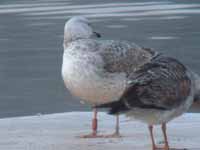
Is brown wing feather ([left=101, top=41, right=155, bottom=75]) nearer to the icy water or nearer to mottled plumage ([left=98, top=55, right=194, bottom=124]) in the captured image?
mottled plumage ([left=98, top=55, right=194, bottom=124])

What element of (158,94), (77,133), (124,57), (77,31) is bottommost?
(77,133)

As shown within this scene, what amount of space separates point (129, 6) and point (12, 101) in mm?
16125

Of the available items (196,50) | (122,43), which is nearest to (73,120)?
(122,43)

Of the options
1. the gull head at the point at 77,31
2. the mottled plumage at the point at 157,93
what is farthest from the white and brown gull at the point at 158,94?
the gull head at the point at 77,31

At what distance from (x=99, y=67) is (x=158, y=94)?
4.80 ft

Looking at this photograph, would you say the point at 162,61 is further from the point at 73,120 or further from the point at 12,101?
the point at 12,101

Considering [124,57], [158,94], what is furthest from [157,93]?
[124,57]

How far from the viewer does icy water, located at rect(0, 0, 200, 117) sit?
14647mm

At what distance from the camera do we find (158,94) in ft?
28.0

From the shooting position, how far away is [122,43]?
10281 mm

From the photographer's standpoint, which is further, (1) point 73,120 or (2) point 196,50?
(2) point 196,50

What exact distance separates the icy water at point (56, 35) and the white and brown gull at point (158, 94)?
4.48 metres

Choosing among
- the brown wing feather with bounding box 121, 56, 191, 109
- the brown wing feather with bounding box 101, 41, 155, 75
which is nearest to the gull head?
the brown wing feather with bounding box 101, 41, 155, 75

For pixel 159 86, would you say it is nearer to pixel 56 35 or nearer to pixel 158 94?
pixel 158 94
